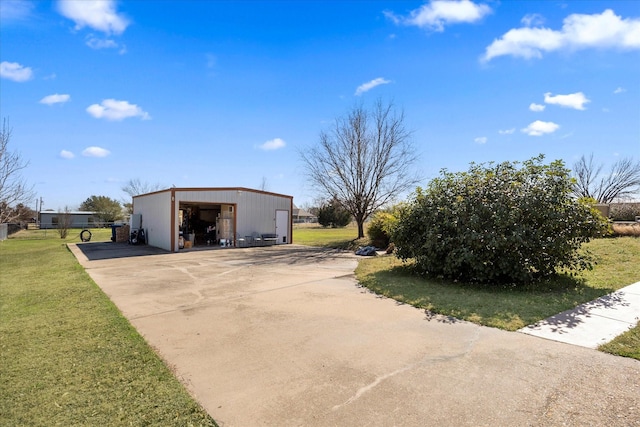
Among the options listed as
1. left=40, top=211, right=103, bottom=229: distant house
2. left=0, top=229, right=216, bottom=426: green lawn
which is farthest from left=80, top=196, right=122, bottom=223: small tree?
left=0, top=229, right=216, bottom=426: green lawn

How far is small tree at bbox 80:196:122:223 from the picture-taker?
41938mm

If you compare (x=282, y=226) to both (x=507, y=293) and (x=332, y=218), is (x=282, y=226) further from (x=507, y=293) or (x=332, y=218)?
(x=332, y=218)

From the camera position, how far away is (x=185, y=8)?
9.43m

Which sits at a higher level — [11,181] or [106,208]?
[106,208]

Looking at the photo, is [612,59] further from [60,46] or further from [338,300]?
[60,46]

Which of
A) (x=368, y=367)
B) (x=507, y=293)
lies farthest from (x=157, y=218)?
(x=368, y=367)

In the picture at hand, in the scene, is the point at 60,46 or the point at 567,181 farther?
the point at 60,46

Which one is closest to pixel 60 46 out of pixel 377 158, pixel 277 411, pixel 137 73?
pixel 137 73

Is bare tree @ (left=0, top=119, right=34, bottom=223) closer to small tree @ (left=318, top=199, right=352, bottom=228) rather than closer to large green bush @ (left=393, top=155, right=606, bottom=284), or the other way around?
large green bush @ (left=393, top=155, right=606, bottom=284)

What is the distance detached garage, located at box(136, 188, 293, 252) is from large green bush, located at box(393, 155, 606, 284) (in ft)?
40.3

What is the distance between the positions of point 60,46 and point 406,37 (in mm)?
10464

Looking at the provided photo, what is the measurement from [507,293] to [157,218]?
17176 millimetres

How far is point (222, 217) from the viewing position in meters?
18.6

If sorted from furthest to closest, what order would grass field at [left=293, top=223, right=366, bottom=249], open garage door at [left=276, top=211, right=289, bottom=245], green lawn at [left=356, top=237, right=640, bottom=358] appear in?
1. open garage door at [left=276, top=211, right=289, bottom=245]
2. grass field at [left=293, top=223, right=366, bottom=249]
3. green lawn at [left=356, top=237, right=640, bottom=358]
